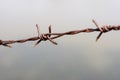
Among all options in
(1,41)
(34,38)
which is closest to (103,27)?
(34,38)

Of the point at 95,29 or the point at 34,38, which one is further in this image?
the point at 34,38

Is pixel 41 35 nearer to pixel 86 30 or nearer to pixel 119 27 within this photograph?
pixel 86 30

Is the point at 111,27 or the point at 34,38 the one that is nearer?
the point at 111,27

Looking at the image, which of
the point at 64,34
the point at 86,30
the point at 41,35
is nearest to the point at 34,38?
the point at 41,35

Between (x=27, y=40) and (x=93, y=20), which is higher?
(x=93, y=20)

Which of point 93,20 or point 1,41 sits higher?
point 93,20

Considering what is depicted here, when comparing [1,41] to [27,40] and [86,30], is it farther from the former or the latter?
[86,30]

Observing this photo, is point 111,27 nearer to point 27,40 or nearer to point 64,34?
point 64,34
